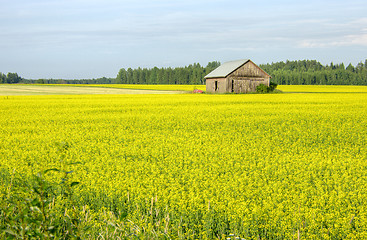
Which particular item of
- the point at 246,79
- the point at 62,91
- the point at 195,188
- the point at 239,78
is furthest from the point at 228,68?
the point at 195,188

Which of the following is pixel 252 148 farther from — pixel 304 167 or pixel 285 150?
pixel 304 167

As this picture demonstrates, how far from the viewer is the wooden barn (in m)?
51.9

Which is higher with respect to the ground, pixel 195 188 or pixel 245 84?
pixel 245 84

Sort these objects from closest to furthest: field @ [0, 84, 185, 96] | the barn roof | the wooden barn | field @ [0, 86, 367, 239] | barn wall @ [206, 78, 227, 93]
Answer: field @ [0, 86, 367, 239] < the wooden barn < the barn roof < barn wall @ [206, 78, 227, 93] < field @ [0, 84, 185, 96]

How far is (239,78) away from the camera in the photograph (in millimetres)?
52406

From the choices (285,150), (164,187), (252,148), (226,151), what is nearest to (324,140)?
(285,150)

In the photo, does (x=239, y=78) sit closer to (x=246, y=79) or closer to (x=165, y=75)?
(x=246, y=79)

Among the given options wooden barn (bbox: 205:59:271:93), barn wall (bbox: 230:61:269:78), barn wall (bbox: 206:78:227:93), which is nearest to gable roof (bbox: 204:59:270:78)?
wooden barn (bbox: 205:59:271:93)

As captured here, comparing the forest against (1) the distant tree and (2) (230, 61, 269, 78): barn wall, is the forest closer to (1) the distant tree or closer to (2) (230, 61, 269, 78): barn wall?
(1) the distant tree

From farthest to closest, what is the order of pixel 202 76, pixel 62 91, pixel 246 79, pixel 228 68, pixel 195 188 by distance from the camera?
pixel 202 76 < pixel 62 91 < pixel 228 68 < pixel 246 79 < pixel 195 188

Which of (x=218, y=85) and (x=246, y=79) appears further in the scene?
(x=218, y=85)

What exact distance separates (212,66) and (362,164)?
16841 centimetres

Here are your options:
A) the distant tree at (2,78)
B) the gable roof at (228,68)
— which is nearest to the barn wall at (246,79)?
the gable roof at (228,68)

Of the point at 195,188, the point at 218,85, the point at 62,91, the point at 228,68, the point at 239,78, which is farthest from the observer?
the point at 62,91
